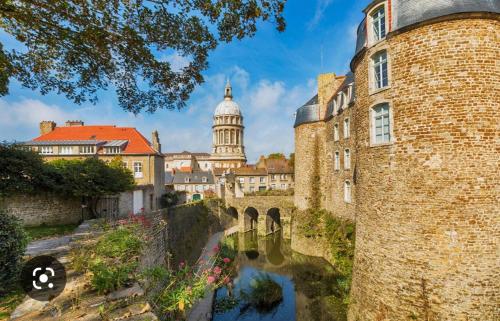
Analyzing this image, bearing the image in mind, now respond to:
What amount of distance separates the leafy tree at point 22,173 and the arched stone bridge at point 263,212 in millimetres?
21029

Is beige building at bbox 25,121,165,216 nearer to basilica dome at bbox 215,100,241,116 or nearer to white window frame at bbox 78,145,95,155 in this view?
white window frame at bbox 78,145,95,155

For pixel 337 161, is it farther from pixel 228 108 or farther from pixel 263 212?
pixel 228 108

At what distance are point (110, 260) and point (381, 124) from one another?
8.42 metres

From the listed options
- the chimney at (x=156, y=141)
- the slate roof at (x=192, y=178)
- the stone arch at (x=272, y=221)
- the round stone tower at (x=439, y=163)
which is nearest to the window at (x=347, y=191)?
the round stone tower at (x=439, y=163)

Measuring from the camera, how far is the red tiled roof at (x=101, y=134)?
24.1m

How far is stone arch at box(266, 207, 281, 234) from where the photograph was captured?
3181 cm

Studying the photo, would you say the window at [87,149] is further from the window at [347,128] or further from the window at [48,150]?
the window at [347,128]

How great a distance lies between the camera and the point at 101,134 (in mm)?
25516

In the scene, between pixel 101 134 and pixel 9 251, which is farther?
pixel 101 134

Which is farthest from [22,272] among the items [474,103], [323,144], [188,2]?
[323,144]

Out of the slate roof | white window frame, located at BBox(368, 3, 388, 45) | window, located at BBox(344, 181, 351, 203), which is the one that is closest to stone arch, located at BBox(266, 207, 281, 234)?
window, located at BBox(344, 181, 351, 203)

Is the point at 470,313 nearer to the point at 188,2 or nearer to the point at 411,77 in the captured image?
the point at 411,77

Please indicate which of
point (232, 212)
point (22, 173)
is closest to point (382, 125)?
point (22, 173)

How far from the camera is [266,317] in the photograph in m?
12.9
